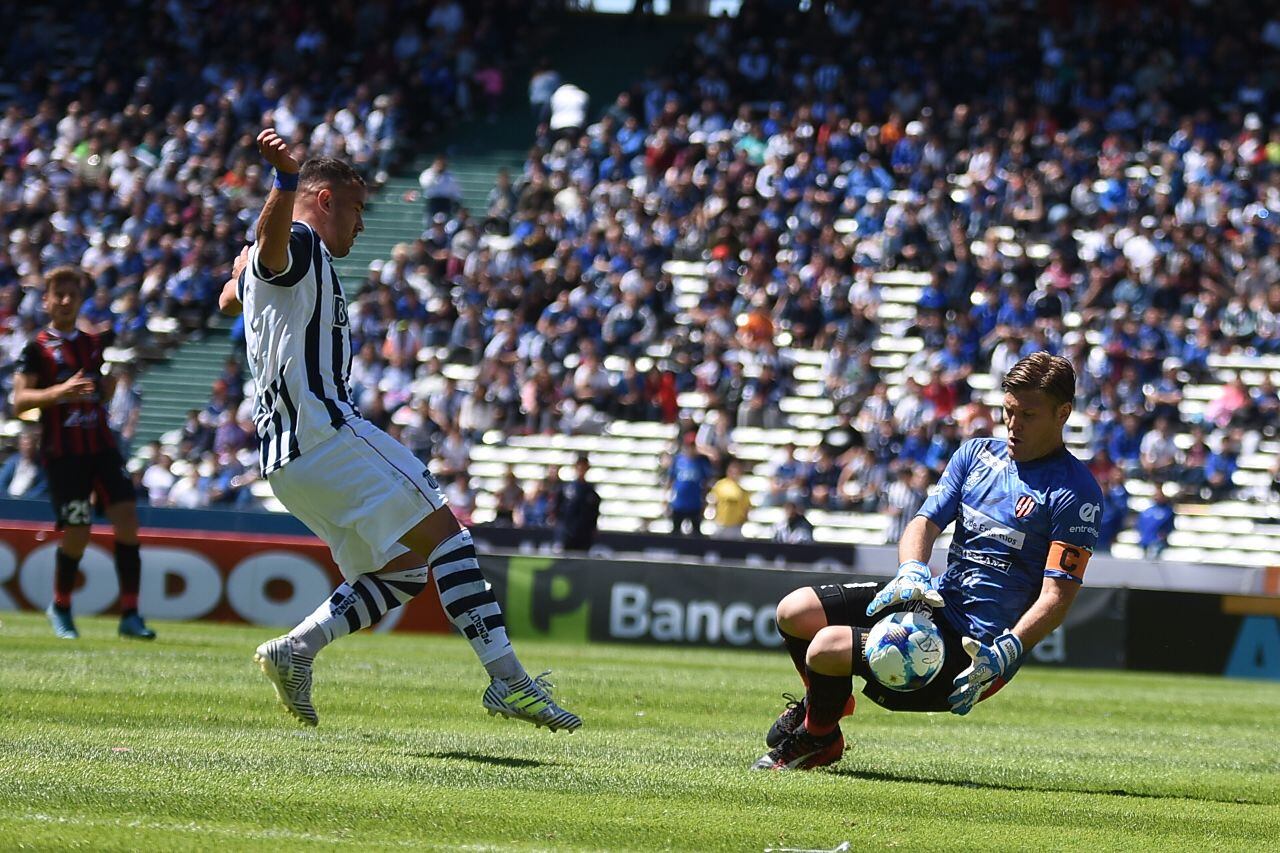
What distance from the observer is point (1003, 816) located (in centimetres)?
659

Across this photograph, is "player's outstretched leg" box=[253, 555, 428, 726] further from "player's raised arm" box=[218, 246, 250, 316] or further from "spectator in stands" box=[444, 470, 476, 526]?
"spectator in stands" box=[444, 470, 476, 526]

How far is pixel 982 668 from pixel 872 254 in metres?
21.0

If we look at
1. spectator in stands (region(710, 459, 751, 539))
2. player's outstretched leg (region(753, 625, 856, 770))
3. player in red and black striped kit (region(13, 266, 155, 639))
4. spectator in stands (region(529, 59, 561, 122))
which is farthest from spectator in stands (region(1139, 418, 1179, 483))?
player's outstretched leg (region(753, 625, 856, 770))

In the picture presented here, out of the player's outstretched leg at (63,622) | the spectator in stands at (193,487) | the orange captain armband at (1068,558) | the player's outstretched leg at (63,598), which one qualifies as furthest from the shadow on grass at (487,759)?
the spectator in stands at (193,487)

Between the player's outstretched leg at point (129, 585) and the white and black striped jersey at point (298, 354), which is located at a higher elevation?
the white and black striped jersey at point (298, 354)

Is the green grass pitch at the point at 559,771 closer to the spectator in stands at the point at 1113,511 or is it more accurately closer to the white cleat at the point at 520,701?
the white cleat at the point at 520,701

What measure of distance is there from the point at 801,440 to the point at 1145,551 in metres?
5.06

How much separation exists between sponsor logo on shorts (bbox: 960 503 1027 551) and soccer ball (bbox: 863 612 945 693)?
57 cm

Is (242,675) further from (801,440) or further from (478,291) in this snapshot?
(478,291)

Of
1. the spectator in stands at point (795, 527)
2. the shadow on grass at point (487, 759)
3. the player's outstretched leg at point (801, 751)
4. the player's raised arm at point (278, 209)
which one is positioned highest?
the player's raised arm at point (278, 209)

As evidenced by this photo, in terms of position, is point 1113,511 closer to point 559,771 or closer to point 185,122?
point 559,771

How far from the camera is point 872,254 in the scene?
1082 inches

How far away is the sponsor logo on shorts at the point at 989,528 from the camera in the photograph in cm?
739

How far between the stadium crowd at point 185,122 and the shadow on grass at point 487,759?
2028 centimetres
